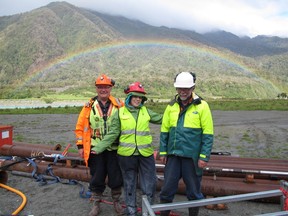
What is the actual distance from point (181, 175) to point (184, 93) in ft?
4.16

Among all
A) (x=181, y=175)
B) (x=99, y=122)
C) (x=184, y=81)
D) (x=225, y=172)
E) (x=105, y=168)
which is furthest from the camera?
(x=225, y=172)

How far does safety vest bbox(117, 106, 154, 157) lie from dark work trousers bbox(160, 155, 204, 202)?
1.57 ft

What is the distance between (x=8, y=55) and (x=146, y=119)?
18295 cm

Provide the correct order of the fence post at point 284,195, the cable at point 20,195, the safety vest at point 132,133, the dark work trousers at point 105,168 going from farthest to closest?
1. the cable at point 20,195
2. the dark work trousers at point 105,168
3. the safety vest at point 132,133
4. the fence post at point 284,195

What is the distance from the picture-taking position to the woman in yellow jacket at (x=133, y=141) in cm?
474

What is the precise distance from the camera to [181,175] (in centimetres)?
464

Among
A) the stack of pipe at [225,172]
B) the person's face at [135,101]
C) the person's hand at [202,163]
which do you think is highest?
the person's face at [135,101]

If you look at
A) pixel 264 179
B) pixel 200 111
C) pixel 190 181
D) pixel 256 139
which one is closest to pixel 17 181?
pixel 190 181

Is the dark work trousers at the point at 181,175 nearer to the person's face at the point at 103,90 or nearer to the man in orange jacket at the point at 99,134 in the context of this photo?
the man in orange jacket at the point at 99,134

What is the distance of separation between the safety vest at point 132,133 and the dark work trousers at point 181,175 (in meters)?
0.48

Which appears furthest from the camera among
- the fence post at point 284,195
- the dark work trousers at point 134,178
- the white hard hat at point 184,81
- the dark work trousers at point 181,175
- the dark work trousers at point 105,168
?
the dark work trousers at point 105,168

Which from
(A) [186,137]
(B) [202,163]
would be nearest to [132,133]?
(A) [186,137]

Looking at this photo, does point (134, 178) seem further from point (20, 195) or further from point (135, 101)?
point (20, 195)

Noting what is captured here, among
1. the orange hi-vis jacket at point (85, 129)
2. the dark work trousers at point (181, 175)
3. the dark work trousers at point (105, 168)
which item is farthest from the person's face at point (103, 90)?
the dark work trousers at point (181, 175)
